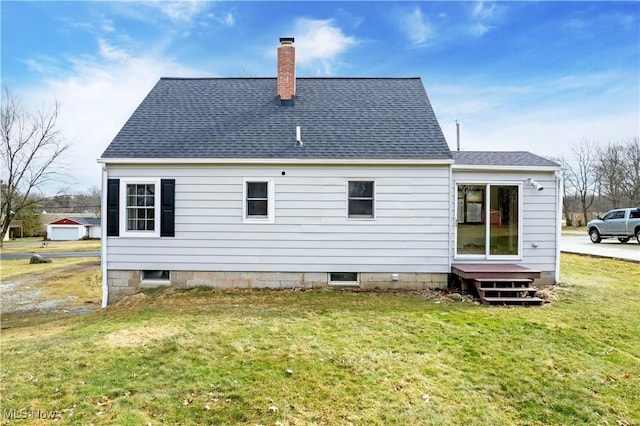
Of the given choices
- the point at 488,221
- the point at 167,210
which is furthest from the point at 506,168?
the point at 167,210

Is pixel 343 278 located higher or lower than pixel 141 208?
lower

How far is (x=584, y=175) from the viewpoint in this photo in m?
35.5

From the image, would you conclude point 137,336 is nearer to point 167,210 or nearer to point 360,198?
point 167,210

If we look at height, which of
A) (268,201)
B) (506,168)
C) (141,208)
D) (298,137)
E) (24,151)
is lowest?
(141,208)

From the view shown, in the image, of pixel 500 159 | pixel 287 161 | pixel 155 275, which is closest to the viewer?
pixel 287 161

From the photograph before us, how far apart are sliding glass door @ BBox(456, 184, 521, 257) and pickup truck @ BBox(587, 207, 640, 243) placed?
1466 centimetres

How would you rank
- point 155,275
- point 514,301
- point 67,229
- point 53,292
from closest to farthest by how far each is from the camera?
point 514,301, point 155,275, point 53,292, point 67,229

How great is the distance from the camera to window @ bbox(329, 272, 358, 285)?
26.1ft

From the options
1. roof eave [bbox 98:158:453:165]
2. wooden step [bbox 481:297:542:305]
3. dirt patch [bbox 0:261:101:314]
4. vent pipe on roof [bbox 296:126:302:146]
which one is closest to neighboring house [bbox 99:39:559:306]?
roof eave [bbox 98:158:453:165]

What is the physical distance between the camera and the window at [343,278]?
26.1 feet

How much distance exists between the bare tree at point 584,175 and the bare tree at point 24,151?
4985 centimetres

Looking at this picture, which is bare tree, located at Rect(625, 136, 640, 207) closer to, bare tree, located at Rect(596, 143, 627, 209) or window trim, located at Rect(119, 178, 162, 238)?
bare tree, located at Rect(596, 143, 627, 209)

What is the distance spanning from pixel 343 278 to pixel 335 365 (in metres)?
4.04

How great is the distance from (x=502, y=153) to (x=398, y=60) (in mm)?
8730
